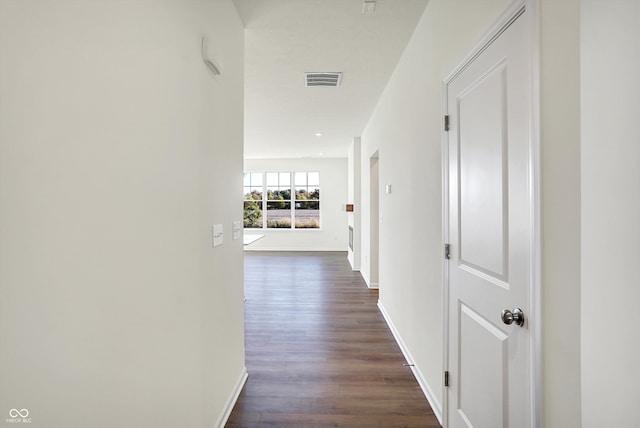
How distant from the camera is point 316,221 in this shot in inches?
374

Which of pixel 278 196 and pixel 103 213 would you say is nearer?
pixel 103 213

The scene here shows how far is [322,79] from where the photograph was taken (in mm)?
3441

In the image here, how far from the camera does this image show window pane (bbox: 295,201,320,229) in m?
9.47

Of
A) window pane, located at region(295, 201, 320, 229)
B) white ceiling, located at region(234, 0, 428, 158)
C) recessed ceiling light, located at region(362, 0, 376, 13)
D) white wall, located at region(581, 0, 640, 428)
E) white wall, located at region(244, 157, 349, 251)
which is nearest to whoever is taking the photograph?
white wall, located at region(581, 0, 640, 428)

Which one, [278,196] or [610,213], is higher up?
[278,196]

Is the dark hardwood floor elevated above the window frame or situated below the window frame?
below

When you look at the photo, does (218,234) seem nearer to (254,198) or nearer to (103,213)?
(103,213)

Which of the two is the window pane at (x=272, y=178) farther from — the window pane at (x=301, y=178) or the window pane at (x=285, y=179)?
the window pane at (x=301, y=178)

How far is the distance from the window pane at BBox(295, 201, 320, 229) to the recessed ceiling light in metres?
7.32

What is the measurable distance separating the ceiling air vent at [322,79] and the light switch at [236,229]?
6.18ft

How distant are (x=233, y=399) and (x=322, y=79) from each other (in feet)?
10.1

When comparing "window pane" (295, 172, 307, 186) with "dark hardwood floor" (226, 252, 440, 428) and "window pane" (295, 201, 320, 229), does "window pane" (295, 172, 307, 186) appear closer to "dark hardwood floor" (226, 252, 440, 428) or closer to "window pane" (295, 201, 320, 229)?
"window pane" (295, 201, 320, 229)

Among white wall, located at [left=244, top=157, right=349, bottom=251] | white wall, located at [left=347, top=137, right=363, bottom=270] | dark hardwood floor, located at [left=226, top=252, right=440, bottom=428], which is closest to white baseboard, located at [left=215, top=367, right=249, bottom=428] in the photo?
dark hardwood floor, located at [left=226, top=252, right=440, bottom=428]

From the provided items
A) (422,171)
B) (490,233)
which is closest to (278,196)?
(422,171)
